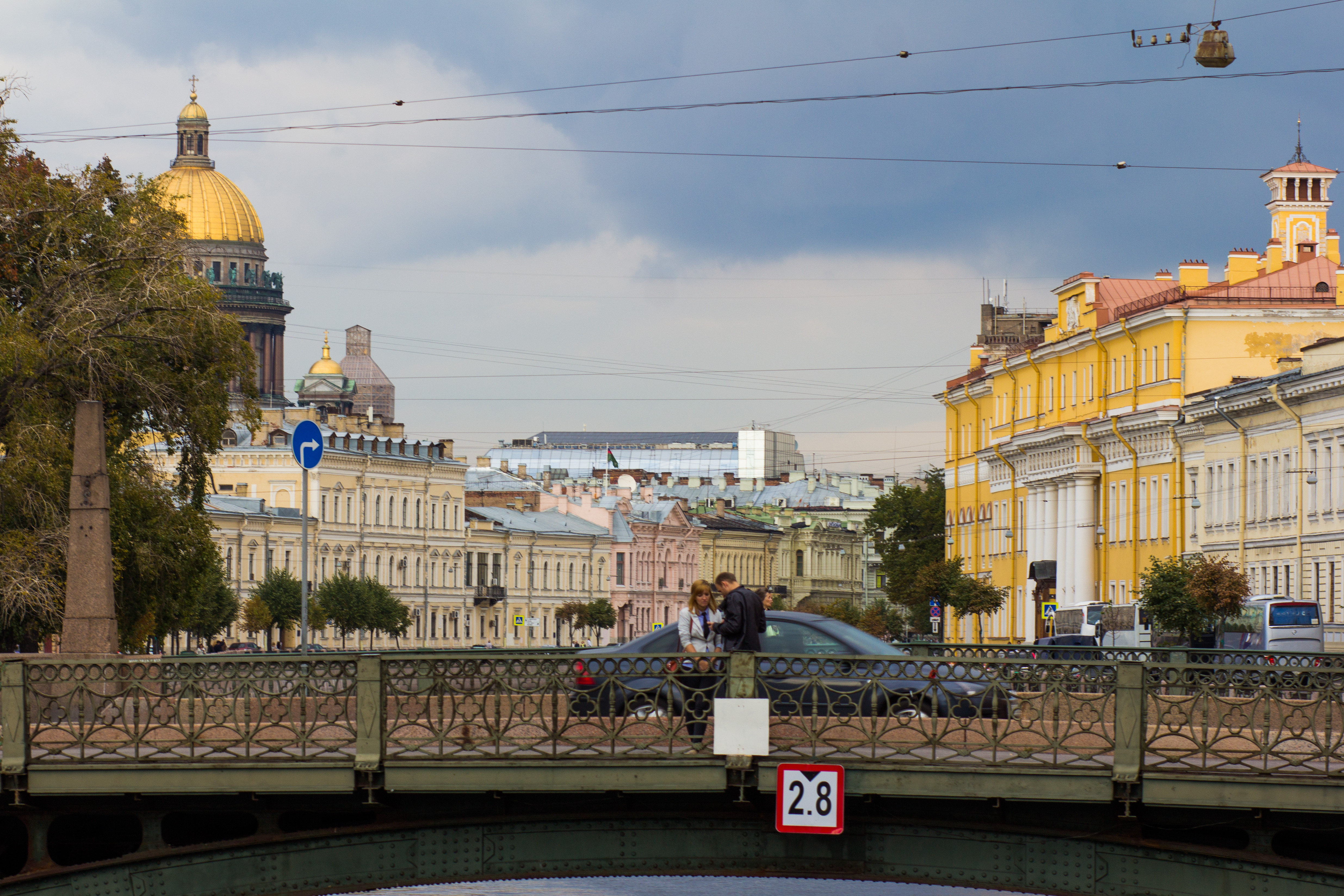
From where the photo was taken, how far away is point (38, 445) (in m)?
28.8

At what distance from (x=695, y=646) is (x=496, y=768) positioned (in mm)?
3240

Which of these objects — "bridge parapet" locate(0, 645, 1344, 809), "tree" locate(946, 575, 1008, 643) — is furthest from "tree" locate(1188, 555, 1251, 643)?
"bridge parapet" locate(0, 645, 1344, 809)

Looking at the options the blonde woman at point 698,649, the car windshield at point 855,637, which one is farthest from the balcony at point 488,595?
the blonde woman at point 698,649

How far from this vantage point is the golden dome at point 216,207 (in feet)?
533

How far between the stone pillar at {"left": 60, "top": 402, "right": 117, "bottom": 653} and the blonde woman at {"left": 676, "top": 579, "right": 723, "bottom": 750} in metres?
4.79

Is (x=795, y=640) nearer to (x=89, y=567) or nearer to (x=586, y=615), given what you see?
(x=89, y=567)

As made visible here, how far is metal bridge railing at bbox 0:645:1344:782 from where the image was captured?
1491cm

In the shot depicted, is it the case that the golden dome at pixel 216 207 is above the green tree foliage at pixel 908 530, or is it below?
above

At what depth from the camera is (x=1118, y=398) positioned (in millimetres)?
74688

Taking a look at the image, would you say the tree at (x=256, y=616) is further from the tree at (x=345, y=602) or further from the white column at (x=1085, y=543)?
the white column at (x=1085, y=543)

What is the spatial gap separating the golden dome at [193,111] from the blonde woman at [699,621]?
500 feet

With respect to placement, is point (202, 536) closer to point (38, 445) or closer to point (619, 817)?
point (38, 445)

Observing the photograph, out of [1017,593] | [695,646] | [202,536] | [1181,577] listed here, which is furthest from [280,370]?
[695,646]

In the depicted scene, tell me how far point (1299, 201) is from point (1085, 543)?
15602 mm
